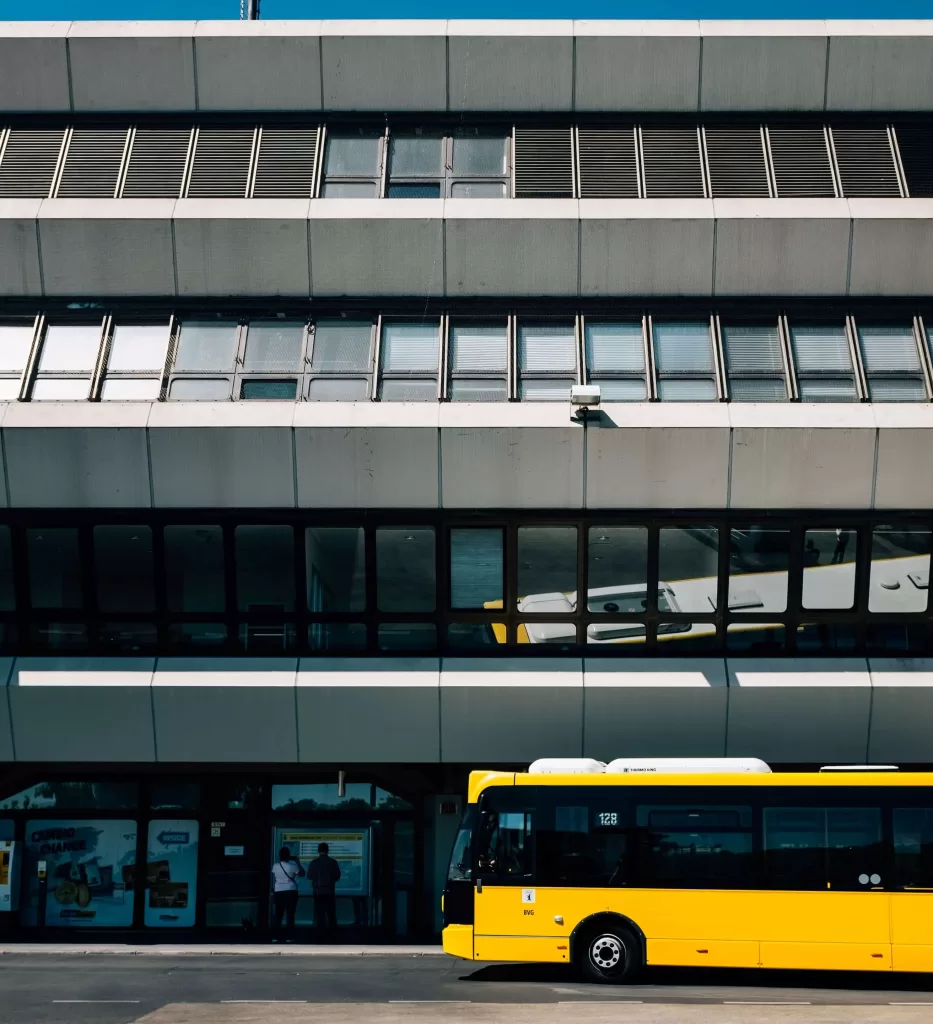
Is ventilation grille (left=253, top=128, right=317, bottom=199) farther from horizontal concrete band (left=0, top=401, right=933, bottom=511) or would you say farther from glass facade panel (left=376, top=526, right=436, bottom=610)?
glass facade panel (left=376, top=526, right=436, bottom=610)

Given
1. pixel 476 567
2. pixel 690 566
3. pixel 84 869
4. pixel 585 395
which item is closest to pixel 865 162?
pixel 585 395

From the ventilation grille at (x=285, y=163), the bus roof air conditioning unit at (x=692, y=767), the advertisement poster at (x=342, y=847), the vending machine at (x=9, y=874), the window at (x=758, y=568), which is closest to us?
the bus roof air conditioning unit at (x=692, y=767)

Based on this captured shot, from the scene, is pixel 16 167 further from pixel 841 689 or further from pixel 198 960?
pixel 841 689

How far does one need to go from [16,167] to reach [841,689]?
15.7 m

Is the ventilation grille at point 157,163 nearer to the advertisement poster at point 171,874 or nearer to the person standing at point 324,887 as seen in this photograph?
the advertisement poster at point 171,874

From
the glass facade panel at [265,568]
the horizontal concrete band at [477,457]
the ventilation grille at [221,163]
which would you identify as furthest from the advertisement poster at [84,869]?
the ventilation grille at [221,163]

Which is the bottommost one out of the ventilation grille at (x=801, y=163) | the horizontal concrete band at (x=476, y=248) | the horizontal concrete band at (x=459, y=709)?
the horizontal concrete band at (x=459, y=709)

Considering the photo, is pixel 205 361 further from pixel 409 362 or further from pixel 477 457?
pixel 477 457

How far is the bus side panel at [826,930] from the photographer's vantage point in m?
13.9

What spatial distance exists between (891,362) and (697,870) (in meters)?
8.54

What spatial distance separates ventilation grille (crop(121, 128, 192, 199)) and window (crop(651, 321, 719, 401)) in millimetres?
8243

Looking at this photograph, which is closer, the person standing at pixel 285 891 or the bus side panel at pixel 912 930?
the bus side panel at pixel 912 930

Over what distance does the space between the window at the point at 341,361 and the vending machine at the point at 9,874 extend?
8.89 meters

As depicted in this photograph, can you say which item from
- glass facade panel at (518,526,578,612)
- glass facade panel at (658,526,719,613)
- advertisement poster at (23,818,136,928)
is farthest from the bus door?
advertisement poster at (23,818,136,928)
